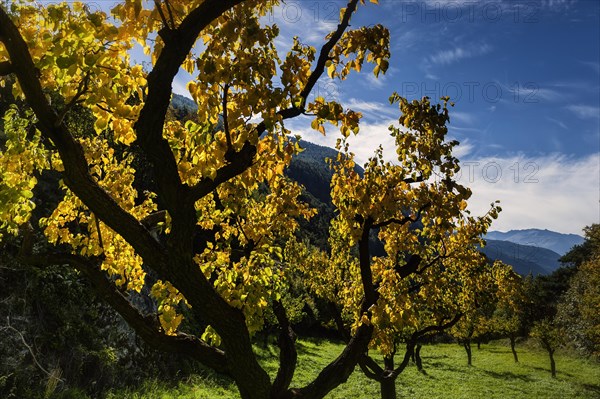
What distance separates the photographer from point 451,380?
3338cm

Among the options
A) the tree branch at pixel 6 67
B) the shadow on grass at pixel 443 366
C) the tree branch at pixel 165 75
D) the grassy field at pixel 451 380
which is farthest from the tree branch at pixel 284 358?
the shadow on grass at pixel 443 366

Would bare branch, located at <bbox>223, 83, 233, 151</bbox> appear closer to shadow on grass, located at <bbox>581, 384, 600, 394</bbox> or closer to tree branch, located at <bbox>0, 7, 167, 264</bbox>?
tree branch, located at <bbox>0, 7, 167, 264</bbox>

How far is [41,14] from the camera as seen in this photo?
3844 millimetres

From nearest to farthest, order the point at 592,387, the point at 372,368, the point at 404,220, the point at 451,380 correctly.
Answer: the point at 404,220 < the point at 372,368 < the point at 451,380 < the point at 592,387

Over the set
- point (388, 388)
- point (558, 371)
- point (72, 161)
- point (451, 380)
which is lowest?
point (451, 380)

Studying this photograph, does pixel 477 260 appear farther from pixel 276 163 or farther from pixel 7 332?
pixel 7 332

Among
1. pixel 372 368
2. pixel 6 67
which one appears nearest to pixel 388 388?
pixel 372 368

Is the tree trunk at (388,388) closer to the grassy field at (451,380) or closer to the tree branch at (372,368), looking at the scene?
the tree branch at (372,368)

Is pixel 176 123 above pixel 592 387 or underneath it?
above

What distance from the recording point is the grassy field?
1947 centimetres

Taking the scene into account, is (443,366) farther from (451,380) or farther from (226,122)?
(226,122)

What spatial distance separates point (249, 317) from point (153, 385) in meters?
14.8

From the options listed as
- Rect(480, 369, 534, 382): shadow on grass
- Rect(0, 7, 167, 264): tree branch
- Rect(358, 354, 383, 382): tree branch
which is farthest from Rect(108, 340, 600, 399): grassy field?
Rect(0, 7, 167, 264): tree branch

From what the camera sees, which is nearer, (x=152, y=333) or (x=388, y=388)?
(x=152, y=333)
